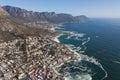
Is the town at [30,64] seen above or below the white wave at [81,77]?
above

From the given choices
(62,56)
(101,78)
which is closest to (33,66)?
(62,56)

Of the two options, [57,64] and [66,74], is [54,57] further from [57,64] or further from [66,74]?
[66,74]

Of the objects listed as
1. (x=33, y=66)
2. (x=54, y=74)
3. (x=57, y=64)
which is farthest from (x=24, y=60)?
(x=54, y=74)

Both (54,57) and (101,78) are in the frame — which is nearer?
(101,78)

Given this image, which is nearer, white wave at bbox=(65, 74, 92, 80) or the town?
the town

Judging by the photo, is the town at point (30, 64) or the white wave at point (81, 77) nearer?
the town at point (30, 64)

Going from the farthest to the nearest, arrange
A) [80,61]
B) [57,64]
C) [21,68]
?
[80,61] < [57,64] < [21,68]

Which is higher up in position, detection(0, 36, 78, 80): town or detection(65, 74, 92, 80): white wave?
detection(0, 36, 78, 80): town

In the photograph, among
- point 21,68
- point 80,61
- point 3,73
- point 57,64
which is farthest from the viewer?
point 80,61

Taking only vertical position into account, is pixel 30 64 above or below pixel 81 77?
above

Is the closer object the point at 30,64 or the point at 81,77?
the point at 81,77
